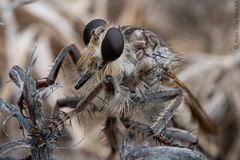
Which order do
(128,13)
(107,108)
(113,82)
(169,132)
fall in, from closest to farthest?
(113,82)
(107,108)
(169,132)
(128,13)

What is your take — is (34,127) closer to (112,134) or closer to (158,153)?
(158,153)

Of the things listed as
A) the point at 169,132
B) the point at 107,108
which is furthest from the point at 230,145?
the point at 107,108

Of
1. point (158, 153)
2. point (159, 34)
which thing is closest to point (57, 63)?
point (158, 153)

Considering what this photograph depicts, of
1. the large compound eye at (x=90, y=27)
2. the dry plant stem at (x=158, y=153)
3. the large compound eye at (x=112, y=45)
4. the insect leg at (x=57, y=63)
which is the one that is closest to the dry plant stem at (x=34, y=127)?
the dry plant stem at (x=158, y=153)

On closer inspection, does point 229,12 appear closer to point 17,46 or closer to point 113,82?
point 17,46

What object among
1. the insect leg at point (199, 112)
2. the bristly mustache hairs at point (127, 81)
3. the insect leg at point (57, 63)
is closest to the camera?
the insect leg at point (57, 63)

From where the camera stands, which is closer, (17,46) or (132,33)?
(132,33)

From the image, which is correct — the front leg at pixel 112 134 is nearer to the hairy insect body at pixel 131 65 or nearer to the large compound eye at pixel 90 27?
the hairy insect body at pixel 131 65
